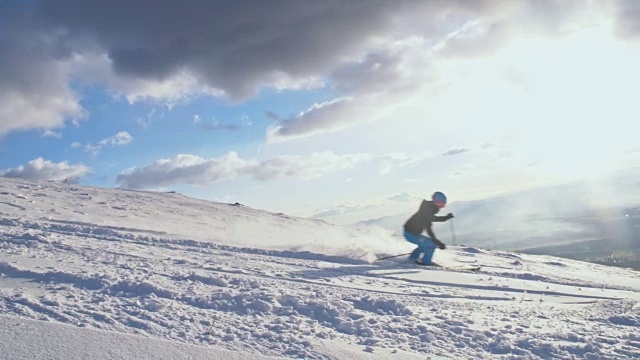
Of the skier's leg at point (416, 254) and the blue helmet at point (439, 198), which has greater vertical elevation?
the blue helmet at point (439, 198)

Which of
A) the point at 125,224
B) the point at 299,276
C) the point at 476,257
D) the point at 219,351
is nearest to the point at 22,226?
the point at 125,224

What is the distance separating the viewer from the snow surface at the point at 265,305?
18.8ft

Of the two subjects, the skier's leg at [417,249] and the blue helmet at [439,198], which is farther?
the blue helmet at [439,198]

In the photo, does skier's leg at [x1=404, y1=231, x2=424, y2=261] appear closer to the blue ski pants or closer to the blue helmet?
the blue ski pants

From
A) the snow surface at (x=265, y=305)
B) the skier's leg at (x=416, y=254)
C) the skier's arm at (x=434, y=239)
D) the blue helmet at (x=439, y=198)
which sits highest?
the blue helmet at (x=439, y=198)

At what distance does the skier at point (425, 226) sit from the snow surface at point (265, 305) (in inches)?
26.5

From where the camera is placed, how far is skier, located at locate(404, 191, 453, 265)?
46.1ft

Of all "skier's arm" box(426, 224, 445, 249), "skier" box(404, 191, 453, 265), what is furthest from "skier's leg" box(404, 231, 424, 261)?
"skier's arm" box(426, 224, 445, 249)

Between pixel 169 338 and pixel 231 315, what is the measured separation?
117 cm

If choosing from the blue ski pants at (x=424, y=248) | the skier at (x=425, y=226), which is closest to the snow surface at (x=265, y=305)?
the blue ski pants at (x=424, y=248)

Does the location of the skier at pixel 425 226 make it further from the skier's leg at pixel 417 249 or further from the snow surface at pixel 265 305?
the snow surface at pixel 265 305

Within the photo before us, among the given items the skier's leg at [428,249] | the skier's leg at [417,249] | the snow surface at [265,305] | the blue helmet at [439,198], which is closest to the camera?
the snow surface at [265,305]

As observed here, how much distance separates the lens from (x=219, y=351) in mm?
5500

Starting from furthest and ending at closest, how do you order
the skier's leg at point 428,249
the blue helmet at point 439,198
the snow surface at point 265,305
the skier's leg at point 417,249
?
the blue helmet at point 439,198, the skier's leg at point 417,249, the skier's leg at point 428,249, the snow surface at point 265,305
